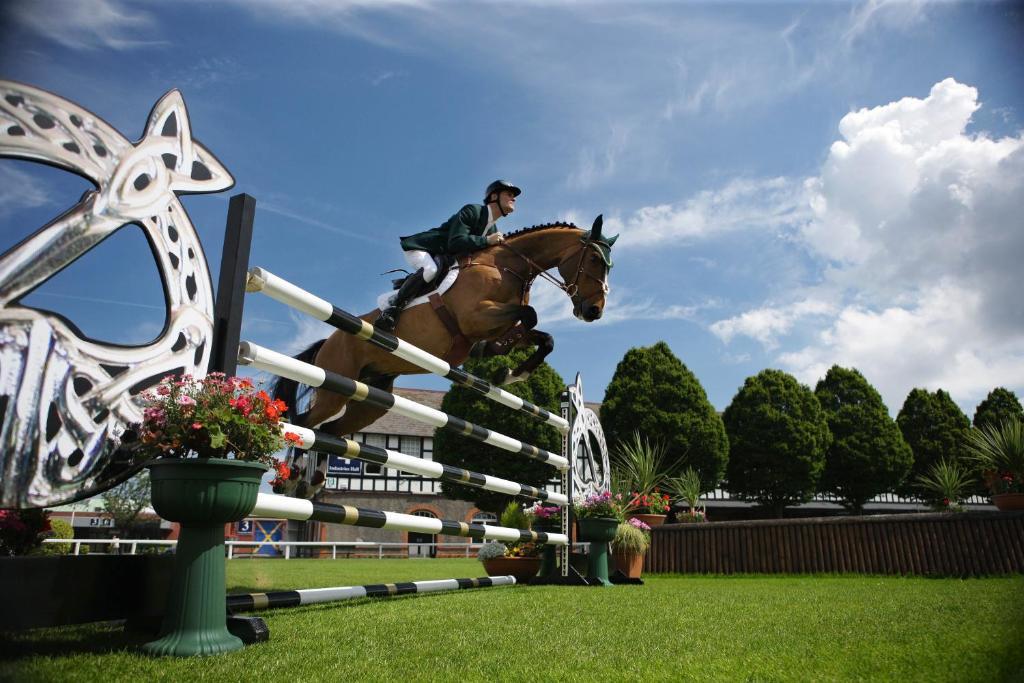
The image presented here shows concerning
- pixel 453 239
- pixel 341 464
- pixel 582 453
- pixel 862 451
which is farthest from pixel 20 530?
pixel 862 451

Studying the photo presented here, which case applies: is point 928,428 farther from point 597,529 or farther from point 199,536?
point 199,536

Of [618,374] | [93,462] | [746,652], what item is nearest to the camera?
[746,652]

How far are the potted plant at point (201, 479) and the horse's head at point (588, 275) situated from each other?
Result: 255cm

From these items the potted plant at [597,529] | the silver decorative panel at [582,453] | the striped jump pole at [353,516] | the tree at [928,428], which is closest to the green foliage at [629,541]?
the silver decorative panel at [582,453]

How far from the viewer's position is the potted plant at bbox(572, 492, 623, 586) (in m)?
5.38

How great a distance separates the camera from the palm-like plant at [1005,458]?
23.0 feet

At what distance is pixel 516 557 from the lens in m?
5.82

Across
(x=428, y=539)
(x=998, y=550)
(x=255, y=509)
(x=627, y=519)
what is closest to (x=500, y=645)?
(x=255, y=509)

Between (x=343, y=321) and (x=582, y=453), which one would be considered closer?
(x=343, y=321)

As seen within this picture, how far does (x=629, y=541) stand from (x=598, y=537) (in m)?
1.22

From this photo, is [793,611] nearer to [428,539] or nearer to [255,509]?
[255,509]

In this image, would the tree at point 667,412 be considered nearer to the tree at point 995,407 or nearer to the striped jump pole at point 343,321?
the tree at point 995,407

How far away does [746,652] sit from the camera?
192 centimetres

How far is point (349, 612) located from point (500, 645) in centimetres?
110
